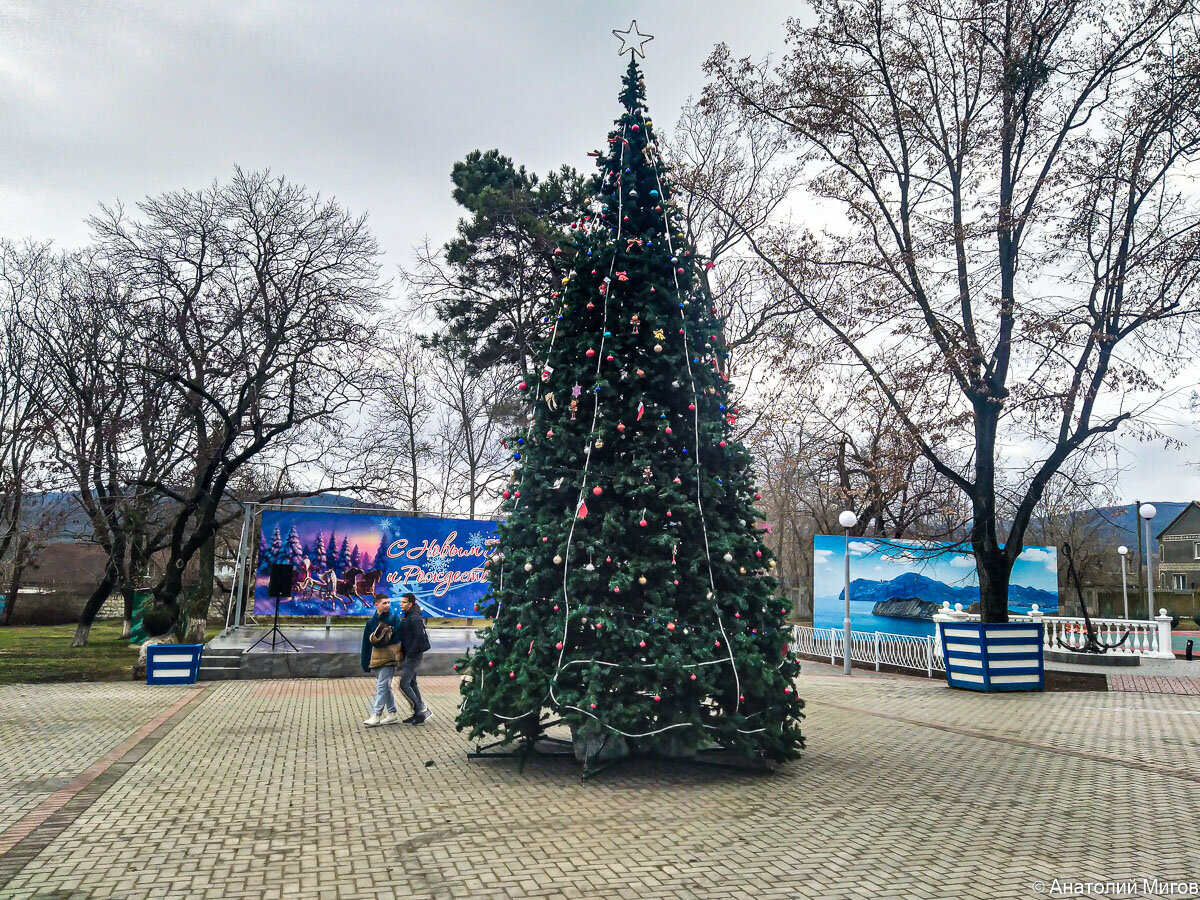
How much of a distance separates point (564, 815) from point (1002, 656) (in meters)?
11.7

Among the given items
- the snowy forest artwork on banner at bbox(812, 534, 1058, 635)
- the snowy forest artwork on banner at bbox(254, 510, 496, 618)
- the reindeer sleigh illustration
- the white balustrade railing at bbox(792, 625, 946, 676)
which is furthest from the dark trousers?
the snowy forest artwork on banner at bbox(812, 534, 1058, 635)

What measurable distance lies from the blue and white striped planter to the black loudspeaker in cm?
1298

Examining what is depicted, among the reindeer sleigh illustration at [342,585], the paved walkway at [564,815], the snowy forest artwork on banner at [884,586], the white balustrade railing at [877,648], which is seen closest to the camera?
the paved walkway at [564,815]

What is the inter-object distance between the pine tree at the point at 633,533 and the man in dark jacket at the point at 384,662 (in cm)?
270

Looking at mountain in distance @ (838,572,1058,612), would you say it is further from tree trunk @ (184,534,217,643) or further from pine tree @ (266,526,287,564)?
tree trunk @ (184,534,217,643)

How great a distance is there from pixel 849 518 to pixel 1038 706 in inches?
275

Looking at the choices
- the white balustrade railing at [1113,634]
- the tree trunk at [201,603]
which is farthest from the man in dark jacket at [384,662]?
the white balustrade railing at [1113,634]

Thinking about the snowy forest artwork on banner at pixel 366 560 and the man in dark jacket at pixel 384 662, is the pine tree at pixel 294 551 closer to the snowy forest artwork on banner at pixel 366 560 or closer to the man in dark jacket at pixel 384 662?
the snowy forest artwork on banner at pixel 366 560

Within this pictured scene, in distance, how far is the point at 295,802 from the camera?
6.86m

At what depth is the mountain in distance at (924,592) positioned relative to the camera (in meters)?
25.3

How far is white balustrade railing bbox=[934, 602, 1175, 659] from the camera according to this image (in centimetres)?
2194

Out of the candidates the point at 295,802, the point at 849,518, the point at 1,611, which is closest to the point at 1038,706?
the point at 849,518

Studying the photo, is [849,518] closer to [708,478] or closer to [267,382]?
[708,478]

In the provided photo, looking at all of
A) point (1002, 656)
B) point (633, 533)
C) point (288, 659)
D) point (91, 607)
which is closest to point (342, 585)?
point (288, 659)
